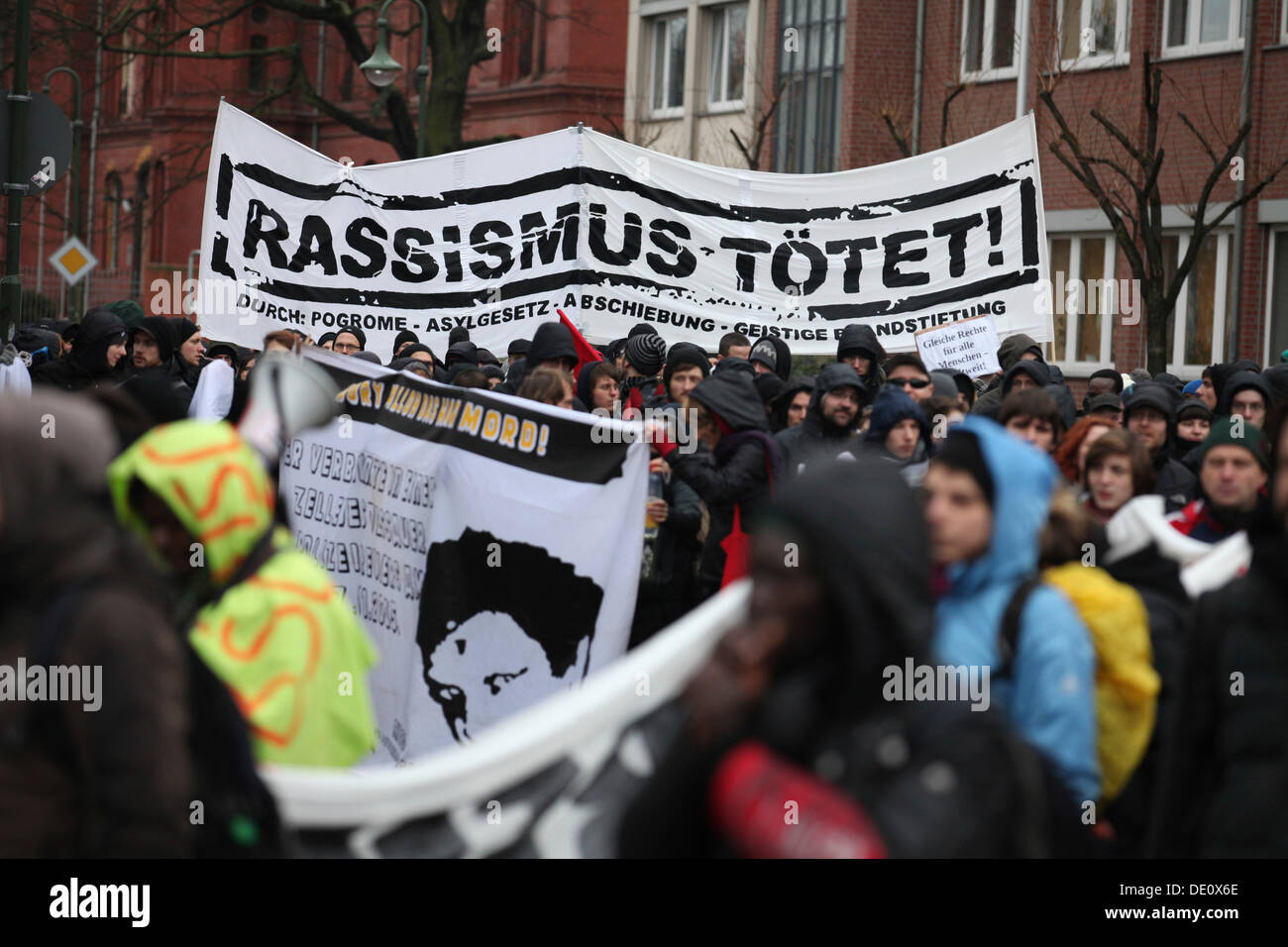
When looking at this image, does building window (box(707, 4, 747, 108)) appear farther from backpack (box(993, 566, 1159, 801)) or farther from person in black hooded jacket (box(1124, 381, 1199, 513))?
backpack (box(993, 566, 1159, 801))

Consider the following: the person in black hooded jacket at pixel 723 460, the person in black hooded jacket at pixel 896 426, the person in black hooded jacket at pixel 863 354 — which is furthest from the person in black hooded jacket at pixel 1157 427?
the person in black hooded jacket at pixel 863 354

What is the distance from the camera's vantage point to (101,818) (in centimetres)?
276

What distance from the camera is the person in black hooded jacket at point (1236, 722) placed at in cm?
321

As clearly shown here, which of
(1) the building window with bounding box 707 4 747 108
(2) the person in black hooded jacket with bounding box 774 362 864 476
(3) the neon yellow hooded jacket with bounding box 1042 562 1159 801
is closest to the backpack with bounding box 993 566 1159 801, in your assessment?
(3) the neon yellow hooded jacket with bounding box 1042 562 1159 801

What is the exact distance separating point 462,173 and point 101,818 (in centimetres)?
929

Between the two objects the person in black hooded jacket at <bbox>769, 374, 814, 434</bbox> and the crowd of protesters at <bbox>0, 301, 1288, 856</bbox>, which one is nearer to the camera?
the crowd of protesters at <bbox>0, 301, 1288, 856</bbox>

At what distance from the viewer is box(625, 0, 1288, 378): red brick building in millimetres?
22094

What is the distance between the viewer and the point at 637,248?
11352mm

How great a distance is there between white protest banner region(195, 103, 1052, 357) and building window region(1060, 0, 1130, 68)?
515 inches

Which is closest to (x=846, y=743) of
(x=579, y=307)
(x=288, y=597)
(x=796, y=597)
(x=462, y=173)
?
(x=796, y=597)

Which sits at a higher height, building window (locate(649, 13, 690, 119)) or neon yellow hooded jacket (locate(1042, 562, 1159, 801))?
building window (locate(649, 13, 690, 119))

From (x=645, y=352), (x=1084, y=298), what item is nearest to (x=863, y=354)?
(x=645, y=352)

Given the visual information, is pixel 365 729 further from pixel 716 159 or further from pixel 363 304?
pixel 716 159

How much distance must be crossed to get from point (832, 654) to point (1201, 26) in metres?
22.6
